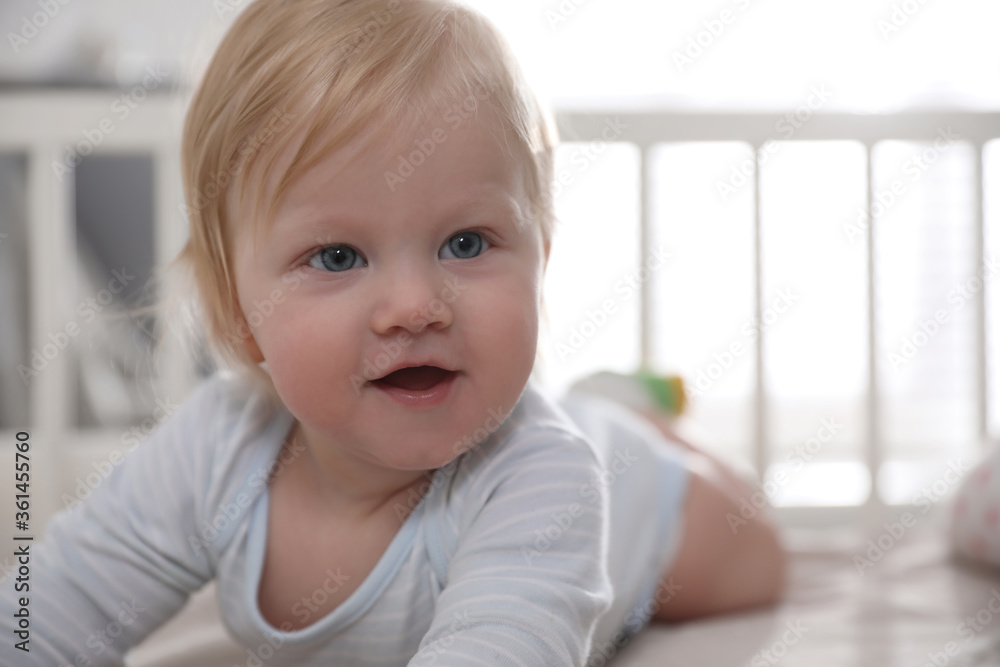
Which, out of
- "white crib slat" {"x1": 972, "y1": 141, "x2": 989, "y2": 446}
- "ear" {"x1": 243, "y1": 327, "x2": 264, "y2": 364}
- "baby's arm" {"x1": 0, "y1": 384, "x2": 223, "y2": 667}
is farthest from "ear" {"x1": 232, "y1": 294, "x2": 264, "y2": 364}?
"white crib slat" {"x1": 972, "y1": 141, "x2": 989, "y2": 446}

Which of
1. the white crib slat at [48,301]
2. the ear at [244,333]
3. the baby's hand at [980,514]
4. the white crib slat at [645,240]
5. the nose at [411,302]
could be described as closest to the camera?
the nose at [411,302]

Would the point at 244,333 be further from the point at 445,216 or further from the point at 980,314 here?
the point at 980,314

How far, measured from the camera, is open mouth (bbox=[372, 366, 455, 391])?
550mm

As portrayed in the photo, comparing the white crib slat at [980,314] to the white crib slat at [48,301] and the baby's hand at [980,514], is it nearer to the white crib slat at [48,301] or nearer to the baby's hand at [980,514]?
the baby's hand at [980,514]

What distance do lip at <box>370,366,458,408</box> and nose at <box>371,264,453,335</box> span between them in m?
0.04

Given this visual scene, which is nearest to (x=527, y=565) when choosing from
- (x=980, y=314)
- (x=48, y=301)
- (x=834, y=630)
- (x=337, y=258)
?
(x=337, y=258)

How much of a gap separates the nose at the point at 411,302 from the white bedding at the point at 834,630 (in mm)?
435

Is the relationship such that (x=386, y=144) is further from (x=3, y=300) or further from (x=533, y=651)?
(x=3, y=300)

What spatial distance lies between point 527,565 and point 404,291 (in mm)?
191

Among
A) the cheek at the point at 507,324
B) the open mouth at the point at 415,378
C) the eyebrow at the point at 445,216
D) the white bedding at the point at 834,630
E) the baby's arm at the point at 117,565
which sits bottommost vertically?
the white bedding at the point at 834,630

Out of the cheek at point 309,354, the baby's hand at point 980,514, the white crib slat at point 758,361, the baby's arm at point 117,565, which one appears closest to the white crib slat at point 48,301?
the baby's arm at point 117,565

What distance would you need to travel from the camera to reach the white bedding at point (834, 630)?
782 millimetres

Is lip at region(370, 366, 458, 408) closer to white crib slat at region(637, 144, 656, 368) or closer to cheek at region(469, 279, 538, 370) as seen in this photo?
cheek at region(469, 279, 538, 370)

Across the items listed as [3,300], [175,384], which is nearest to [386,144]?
[175,384]
